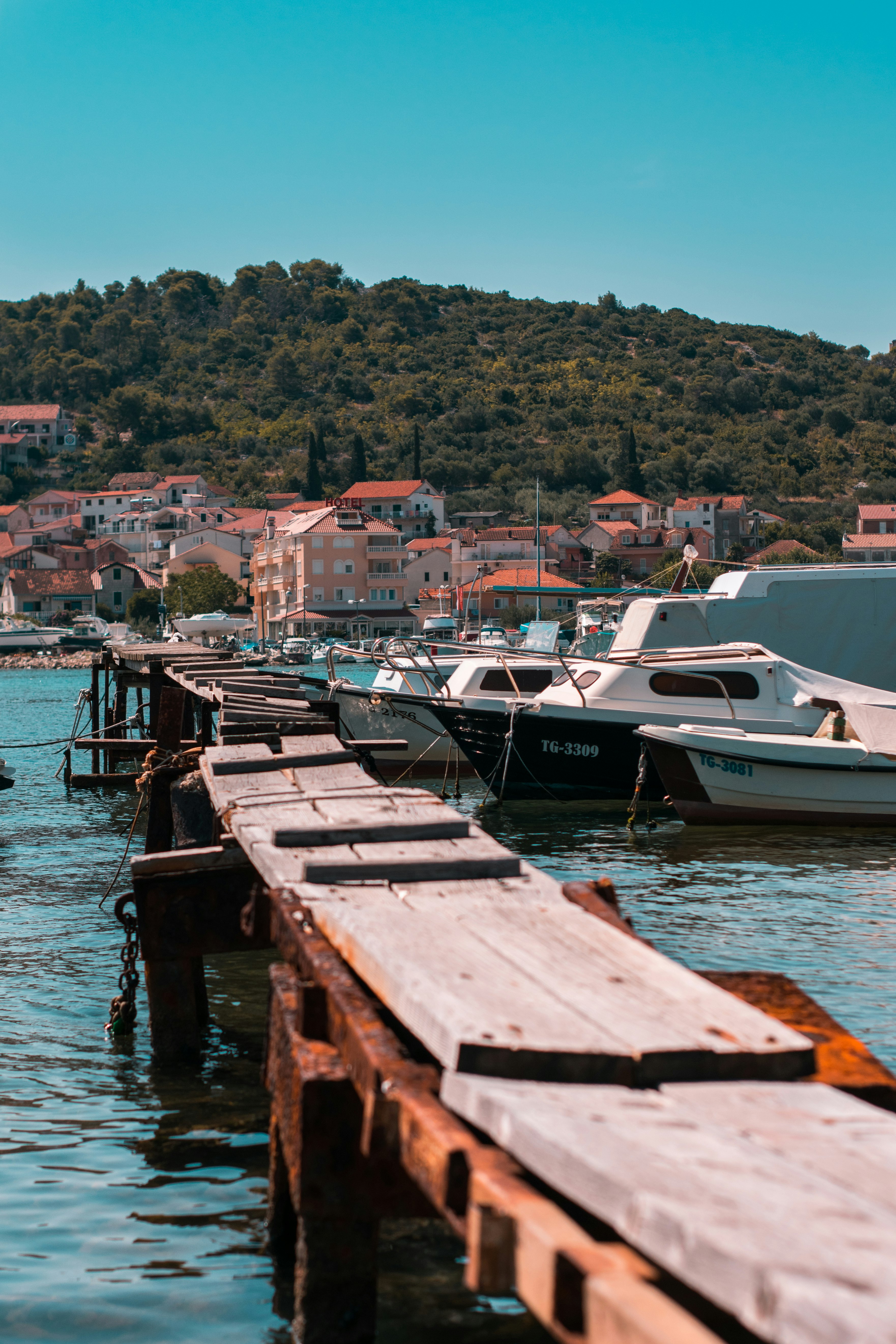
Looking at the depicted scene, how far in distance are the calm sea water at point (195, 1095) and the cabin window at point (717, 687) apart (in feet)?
11.7

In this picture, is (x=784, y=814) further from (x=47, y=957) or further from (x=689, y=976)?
(x=689, y=976)

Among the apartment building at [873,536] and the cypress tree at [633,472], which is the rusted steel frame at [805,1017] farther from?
the cypress tree at [633,472]

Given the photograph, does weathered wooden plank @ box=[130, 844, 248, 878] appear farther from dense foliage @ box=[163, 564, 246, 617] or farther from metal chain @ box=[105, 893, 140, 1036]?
dense foliage @ box=[163, 564, 246, 617]

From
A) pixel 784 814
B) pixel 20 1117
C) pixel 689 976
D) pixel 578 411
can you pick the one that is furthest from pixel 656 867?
pixel 578 411

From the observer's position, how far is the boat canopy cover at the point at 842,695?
18453mm

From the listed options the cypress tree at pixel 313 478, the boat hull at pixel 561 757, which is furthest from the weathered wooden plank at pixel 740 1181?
the cypress tree at pixel 313 478

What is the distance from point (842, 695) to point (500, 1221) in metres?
18.5

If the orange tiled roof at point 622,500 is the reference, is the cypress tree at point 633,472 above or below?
above

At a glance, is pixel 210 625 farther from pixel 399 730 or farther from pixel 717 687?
pixel 717 687

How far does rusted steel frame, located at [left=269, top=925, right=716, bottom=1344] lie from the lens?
2.21 metres

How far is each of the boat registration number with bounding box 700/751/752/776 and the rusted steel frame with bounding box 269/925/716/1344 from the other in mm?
14747

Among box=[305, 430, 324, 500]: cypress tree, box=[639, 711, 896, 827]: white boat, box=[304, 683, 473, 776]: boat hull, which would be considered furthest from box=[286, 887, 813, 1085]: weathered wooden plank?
box=[305, 430, 324, 500]: cypress tree

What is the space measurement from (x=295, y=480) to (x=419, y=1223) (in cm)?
16365

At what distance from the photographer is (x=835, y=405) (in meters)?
183
